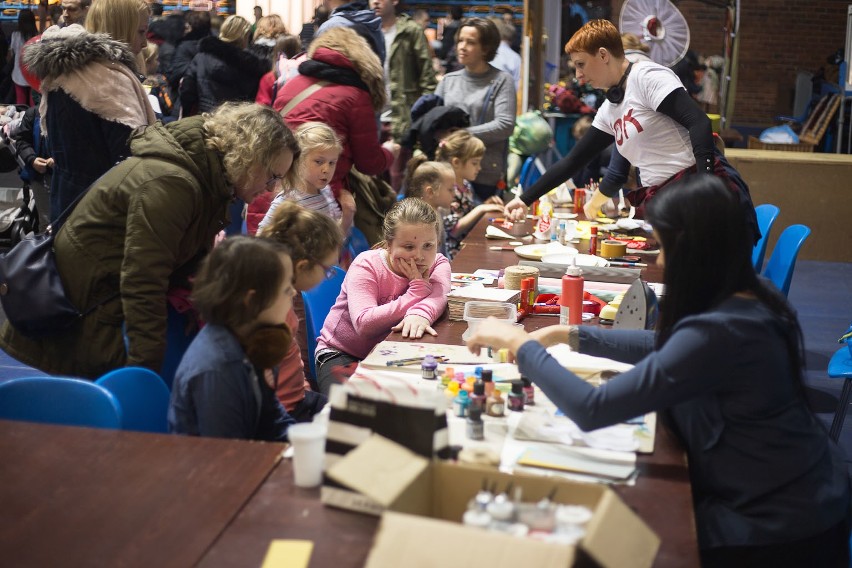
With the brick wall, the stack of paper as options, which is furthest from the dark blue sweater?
the brick wall

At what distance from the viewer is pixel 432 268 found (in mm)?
3316

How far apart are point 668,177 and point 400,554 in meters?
2.98

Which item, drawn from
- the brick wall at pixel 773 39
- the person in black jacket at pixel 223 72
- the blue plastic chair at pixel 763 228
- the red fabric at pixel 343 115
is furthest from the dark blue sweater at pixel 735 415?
the brick wall at pixel 773 39

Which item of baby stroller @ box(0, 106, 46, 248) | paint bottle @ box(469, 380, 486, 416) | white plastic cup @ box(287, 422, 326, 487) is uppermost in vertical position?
white plastic cup @ box(287, 422, 326, 487)

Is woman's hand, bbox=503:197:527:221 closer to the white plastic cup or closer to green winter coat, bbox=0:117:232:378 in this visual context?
green winter coat, bbox=0:117:232:378

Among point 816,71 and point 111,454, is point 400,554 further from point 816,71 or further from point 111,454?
point 816,71

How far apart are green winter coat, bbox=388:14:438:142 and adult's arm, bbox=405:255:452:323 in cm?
303

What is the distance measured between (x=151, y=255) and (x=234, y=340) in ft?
2.03

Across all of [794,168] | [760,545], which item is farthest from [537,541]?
[794,168]

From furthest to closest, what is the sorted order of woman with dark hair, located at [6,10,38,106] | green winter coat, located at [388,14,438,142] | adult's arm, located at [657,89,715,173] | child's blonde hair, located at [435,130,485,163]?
woman with dark hair, located at [6,10,38,106], green winter coat, located at [388,14,438,142], child's blonde hair, located at [435,130,485,163], adult's arm, located at [657,89,715,173]

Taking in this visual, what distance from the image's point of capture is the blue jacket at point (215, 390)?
2.06m

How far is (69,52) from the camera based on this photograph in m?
3.27

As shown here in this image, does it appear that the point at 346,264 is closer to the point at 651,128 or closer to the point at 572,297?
the point at 651,128

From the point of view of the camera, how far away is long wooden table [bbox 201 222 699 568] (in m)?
1.52
